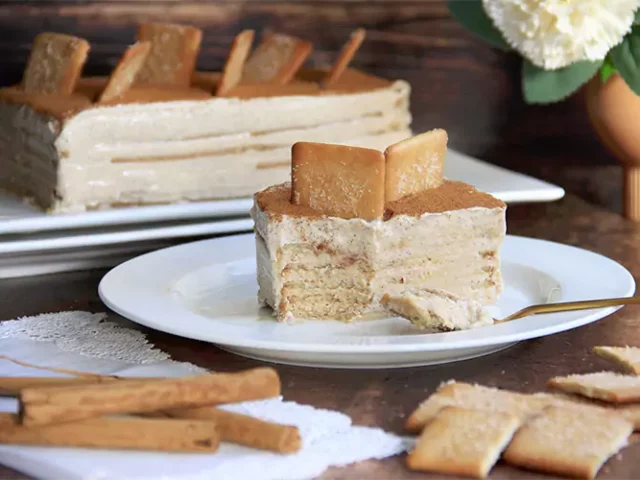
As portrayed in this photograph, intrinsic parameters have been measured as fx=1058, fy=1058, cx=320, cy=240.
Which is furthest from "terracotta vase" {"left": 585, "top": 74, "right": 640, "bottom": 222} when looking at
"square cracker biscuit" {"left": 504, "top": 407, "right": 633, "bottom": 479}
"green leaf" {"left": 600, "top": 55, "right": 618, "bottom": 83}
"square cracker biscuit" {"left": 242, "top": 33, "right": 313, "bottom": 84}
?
"square cracker biscuit" {"left": 504, "top": 407, "right": 633, "bottom": 479}

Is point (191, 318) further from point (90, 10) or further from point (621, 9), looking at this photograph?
point (90, 10)

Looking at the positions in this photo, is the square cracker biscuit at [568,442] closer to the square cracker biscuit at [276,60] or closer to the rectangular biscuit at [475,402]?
the rectangular biscuit at [475,402]

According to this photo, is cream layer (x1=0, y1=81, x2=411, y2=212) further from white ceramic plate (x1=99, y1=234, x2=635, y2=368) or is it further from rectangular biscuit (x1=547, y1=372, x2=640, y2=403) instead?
rectangular biscuit (x1=547, y1=372, x2=640, y2=403)

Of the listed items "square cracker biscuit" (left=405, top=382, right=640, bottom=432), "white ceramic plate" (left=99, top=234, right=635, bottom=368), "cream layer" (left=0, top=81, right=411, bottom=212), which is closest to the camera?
"square cracker biscuit" (left=405, top=382, right=640, bottom=432)

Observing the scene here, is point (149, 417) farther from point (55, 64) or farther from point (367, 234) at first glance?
point (55, 64)

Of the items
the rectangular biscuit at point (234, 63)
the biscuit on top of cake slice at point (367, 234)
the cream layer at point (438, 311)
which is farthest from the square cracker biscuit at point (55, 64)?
the cream layer at point (438, 311)

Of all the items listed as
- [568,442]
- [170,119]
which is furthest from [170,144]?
[568,442]
